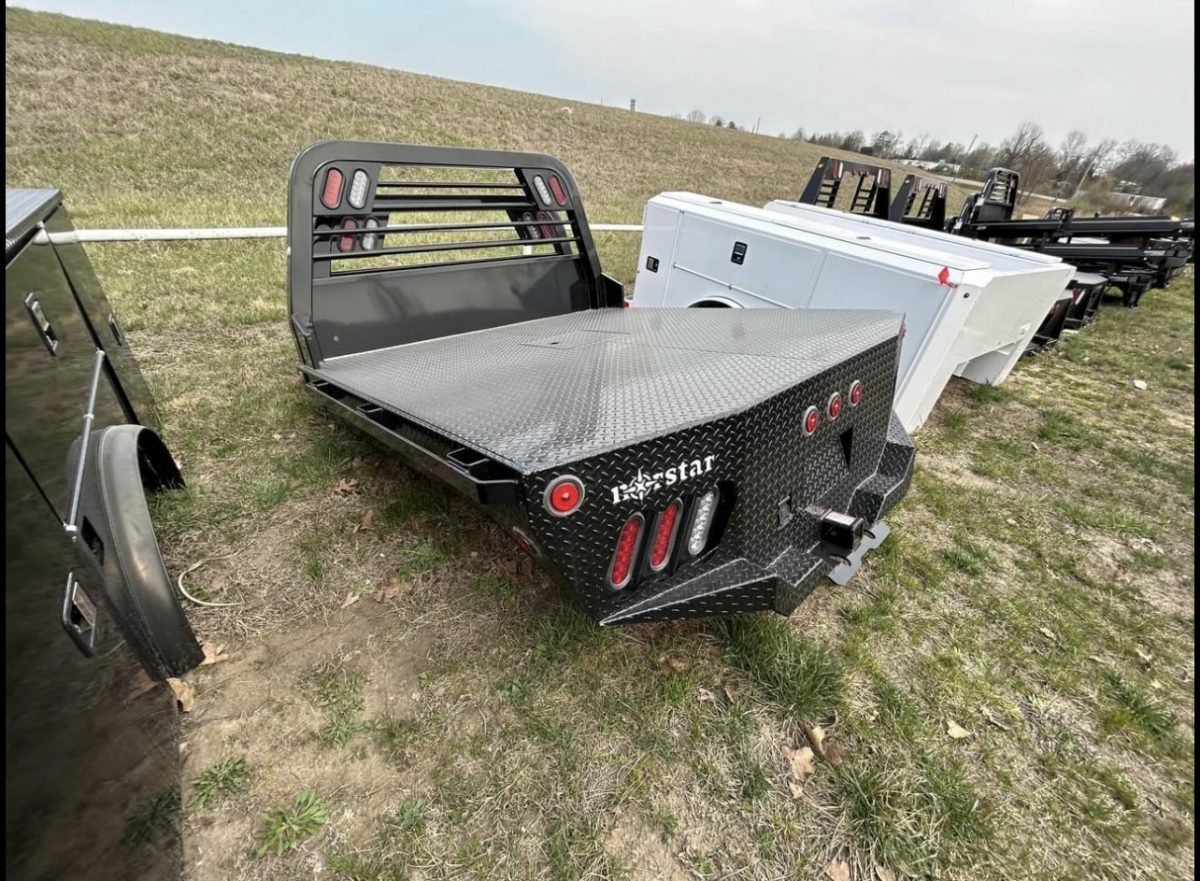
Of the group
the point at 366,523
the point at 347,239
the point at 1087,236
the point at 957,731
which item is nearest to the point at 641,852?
the point at 957,731

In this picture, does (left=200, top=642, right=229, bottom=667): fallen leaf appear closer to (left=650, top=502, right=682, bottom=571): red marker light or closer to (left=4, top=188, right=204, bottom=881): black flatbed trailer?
(left=4, top=188, right=204, bottom=881): black flatbed trailer

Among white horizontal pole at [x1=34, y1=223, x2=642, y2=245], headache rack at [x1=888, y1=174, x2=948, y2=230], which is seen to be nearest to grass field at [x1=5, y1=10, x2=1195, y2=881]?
white horizontal pole at [x1=34, y1=223, x2=642, y2=245]

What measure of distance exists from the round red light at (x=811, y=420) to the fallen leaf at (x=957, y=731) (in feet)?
4.26

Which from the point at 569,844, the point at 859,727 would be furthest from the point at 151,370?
the point at 859,727

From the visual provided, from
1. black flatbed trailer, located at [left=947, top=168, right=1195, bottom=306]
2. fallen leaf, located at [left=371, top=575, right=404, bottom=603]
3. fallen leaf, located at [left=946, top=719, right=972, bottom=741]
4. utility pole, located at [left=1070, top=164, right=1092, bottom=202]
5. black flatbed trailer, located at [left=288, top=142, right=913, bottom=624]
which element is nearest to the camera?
black flatbed trailer, located at [left=288, top=142, right=913, bottom=624]

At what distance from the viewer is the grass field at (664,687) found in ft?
5.53

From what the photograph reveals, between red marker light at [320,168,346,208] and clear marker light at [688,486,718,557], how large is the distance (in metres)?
2.58

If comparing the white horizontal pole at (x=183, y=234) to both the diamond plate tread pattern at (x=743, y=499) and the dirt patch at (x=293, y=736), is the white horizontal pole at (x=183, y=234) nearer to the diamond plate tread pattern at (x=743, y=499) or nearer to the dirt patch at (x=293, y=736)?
the dirt patch at (x=293, y=736)

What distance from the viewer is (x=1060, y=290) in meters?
4.99

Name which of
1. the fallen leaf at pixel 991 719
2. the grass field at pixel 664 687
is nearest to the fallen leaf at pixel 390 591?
the grass field at pixel 664 687

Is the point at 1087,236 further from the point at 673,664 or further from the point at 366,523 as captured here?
the point at 366,523

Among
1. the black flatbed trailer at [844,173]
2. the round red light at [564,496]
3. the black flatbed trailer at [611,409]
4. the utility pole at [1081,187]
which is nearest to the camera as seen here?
the round red light at [564,496]

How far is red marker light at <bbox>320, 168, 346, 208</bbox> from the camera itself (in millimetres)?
2867

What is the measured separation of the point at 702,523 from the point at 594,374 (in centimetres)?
75
